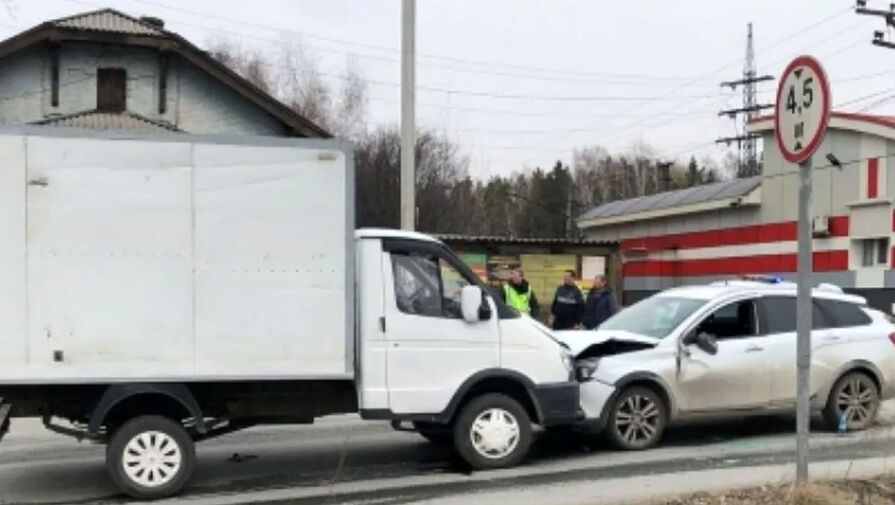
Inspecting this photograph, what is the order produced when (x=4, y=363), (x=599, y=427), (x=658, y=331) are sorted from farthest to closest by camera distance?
(x=658, y=331) < (x=599, y=427) < (x=4, y=363)

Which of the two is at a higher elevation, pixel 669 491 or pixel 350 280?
pixel 350 280

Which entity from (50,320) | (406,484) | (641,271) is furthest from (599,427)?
(641,271)

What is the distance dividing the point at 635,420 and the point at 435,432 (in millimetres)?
1977

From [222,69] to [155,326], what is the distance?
22.6 m

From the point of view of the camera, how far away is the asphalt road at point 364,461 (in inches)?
299

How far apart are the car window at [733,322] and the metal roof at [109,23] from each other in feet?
74.7

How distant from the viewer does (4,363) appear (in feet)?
22.6

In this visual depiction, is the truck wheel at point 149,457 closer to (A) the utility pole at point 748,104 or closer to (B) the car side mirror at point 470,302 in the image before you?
(B) the car side mirror at point 470,302

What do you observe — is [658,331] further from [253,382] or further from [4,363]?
[4,363]

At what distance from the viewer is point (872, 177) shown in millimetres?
24703

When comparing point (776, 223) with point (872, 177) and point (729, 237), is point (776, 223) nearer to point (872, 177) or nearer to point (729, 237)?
point (729, 237)

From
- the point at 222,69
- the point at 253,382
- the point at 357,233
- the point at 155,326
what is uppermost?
the point at 222,69

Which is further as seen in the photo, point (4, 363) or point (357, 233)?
point (357, 233)

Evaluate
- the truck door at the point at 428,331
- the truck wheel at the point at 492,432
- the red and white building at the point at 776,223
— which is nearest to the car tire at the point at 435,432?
the truck wheel at the point at 492,432
